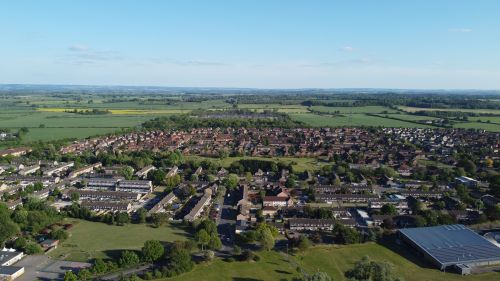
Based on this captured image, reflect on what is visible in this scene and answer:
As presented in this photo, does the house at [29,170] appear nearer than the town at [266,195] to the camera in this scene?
No

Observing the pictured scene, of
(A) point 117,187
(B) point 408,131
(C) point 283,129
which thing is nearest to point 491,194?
(A) point 117,187

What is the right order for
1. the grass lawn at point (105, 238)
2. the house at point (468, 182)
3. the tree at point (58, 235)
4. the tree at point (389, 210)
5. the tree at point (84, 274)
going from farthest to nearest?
the house at point (468, 182), the tree at point (389, 210), the tree at point (58, 235), the grass lawn at point (105, 238), the tree at point (84, 274)

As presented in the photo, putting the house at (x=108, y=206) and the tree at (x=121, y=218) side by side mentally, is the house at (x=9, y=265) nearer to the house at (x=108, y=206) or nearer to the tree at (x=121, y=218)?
the tree at (x=121, y=218)

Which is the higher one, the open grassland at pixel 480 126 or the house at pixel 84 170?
the open grassland at pixel 480 126

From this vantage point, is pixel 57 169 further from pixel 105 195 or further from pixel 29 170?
pixel 105 195

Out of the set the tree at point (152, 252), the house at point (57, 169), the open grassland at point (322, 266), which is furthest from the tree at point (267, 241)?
the house at point (57, 169)

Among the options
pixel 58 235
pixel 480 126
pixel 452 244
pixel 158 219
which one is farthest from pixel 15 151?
pixel 480 126
